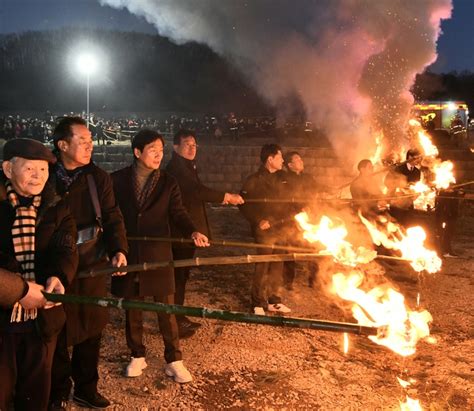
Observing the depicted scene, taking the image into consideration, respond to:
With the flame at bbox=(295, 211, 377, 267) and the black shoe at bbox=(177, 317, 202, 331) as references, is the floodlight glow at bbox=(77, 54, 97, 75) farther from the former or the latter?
the black shoe at bbox=(177, 317, 202, 331)

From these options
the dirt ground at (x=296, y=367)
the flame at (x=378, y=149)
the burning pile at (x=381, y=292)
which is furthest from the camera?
the flame at (x=378, y=149)

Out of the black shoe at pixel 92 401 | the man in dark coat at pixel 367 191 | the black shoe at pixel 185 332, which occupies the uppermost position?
the man in dark coat at pixel 367 191

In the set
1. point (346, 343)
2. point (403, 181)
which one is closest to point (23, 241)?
point (346, 343)

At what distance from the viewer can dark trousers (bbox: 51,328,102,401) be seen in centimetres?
350

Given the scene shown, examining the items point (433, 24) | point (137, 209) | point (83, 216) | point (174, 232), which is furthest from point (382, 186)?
point (433, 24)

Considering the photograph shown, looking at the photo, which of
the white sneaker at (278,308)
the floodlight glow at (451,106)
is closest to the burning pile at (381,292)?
the white sneaker at (278,308)

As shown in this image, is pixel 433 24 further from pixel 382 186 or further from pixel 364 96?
pixel 382 186

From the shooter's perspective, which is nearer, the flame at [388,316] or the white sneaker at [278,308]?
the flame at [388,316]

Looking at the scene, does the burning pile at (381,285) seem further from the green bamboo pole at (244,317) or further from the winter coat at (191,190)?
the winter coat at (191,190)

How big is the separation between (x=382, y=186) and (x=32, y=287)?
654 cm

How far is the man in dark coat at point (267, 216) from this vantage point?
5730 mm

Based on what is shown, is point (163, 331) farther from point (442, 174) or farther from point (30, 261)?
point (442, 174)

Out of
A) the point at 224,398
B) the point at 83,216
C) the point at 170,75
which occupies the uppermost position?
the point at 170,75

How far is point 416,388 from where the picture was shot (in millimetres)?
3977
